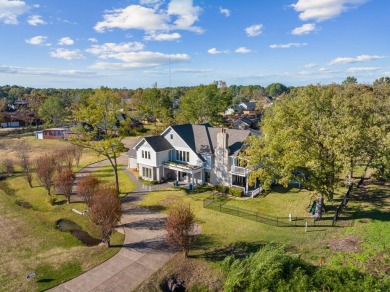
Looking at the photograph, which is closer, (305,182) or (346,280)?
(346,280)

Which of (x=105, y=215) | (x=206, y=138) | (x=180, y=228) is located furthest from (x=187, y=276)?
(x=206, y=138)

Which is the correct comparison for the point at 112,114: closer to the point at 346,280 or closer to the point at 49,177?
the point at 49,177

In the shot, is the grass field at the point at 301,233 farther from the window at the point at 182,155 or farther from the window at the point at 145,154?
the window at the point at 145,154

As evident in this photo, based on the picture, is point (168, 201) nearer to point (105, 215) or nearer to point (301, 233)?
point (105, 215)

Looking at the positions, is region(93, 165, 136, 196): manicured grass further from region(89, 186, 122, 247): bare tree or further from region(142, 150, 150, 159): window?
region(89, 186, 122, 247): bare tree

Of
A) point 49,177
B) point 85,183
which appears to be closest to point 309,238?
point 85,183

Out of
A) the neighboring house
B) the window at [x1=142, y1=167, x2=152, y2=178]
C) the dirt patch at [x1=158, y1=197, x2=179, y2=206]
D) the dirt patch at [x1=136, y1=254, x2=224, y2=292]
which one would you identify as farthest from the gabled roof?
the neighboring house

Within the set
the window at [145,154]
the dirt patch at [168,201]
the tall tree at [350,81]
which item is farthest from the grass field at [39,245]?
the tall tree at [350,81]
